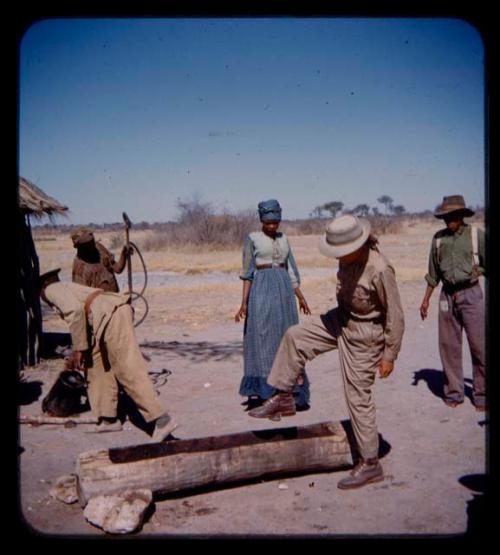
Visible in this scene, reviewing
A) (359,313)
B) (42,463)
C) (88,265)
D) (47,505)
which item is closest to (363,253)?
(359,313)

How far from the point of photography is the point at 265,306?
6.21 m

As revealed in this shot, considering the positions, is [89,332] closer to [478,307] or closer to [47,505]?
[47,505]

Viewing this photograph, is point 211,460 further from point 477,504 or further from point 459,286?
point 459,286

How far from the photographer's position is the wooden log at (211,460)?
421cm

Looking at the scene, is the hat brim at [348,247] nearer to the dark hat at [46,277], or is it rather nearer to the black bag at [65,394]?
the dark hat at [46,277]

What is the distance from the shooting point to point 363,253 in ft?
14.5

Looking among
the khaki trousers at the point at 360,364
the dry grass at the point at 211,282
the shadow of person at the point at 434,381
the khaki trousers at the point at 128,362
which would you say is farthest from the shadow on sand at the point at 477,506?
the dry grass at the point at 211,282

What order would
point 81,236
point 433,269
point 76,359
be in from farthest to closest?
point 81,236
point 433,269
point 76,359

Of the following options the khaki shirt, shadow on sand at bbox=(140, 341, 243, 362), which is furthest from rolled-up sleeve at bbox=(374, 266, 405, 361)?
shadow on sand at bbox=(140, 341, 243, 362)

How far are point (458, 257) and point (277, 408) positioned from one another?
91.8 inches

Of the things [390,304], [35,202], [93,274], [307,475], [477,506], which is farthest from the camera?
[35,202]

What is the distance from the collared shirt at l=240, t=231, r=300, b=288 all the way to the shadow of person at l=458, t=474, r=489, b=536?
2.53 meters

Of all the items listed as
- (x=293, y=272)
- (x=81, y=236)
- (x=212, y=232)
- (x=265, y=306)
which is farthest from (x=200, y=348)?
(x=212, y=232)
